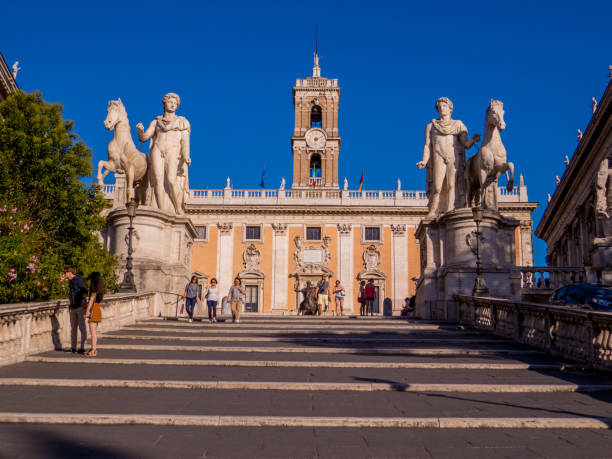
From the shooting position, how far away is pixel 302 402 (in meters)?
6.32

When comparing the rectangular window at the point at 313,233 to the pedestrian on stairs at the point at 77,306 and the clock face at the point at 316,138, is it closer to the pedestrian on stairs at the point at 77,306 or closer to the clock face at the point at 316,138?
the clock face at the point at 316,138

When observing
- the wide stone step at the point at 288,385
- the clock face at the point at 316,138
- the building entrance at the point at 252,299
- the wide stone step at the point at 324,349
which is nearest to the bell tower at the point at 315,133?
the clock face at the point at 316,138

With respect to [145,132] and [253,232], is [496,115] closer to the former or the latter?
[145,132]

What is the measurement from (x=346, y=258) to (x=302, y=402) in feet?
137

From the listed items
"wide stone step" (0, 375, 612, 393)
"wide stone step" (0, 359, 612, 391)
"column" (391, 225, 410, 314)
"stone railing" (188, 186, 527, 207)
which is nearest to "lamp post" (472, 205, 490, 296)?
"wide stone step" (0, 359, 612, 391)

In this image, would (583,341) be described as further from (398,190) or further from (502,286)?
(398,190)

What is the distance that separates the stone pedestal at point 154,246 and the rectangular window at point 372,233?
32.2 meters

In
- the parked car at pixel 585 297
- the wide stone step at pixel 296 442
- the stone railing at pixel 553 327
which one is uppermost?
the parked car at pixel 585 297

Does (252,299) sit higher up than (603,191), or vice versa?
(603,191)

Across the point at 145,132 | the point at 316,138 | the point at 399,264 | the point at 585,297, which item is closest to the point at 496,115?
the point at 585,297

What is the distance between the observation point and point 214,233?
48.3 meters

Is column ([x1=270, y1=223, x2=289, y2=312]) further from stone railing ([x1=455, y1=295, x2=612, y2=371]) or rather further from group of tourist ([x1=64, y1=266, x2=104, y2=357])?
group of tourist ([x1=64, y1=266, x2=104, y2=357])

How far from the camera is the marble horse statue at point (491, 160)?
1661cm

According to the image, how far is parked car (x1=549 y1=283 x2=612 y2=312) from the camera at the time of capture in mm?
12750
